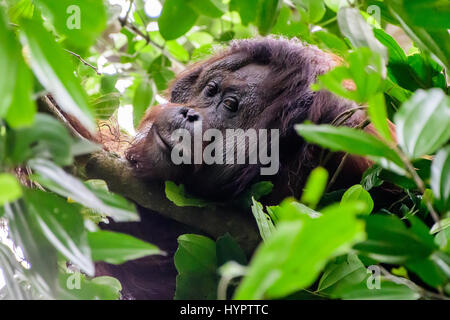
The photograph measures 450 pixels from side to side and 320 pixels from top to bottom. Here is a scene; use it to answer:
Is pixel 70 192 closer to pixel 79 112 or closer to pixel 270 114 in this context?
pixel 79 112

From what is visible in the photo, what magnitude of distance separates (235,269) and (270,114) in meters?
1.42

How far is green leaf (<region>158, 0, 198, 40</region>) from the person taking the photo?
4.77ft

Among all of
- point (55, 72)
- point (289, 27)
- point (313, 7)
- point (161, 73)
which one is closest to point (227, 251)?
point (55, 72)

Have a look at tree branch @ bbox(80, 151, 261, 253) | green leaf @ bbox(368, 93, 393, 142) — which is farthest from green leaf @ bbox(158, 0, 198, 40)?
green leaf @ bbox(368, 93, 393, 142)

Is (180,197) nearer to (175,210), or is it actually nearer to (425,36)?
(175,210)

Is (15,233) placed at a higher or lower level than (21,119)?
lower

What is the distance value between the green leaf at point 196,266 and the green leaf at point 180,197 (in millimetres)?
224

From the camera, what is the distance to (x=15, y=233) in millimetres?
763

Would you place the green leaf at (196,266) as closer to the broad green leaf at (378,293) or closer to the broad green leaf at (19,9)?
the broad green leaf at (378,293)

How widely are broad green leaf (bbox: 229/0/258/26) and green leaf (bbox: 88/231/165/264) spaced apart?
65 cm

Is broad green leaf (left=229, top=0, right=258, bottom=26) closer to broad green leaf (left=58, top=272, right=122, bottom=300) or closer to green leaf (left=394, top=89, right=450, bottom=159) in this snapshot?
green leaf (left=394, top=89, right=450, bottom=159)

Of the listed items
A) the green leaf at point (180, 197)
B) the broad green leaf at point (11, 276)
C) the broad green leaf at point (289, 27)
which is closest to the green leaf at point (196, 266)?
the green leaf at point (180, 197)

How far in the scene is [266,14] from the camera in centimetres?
122
